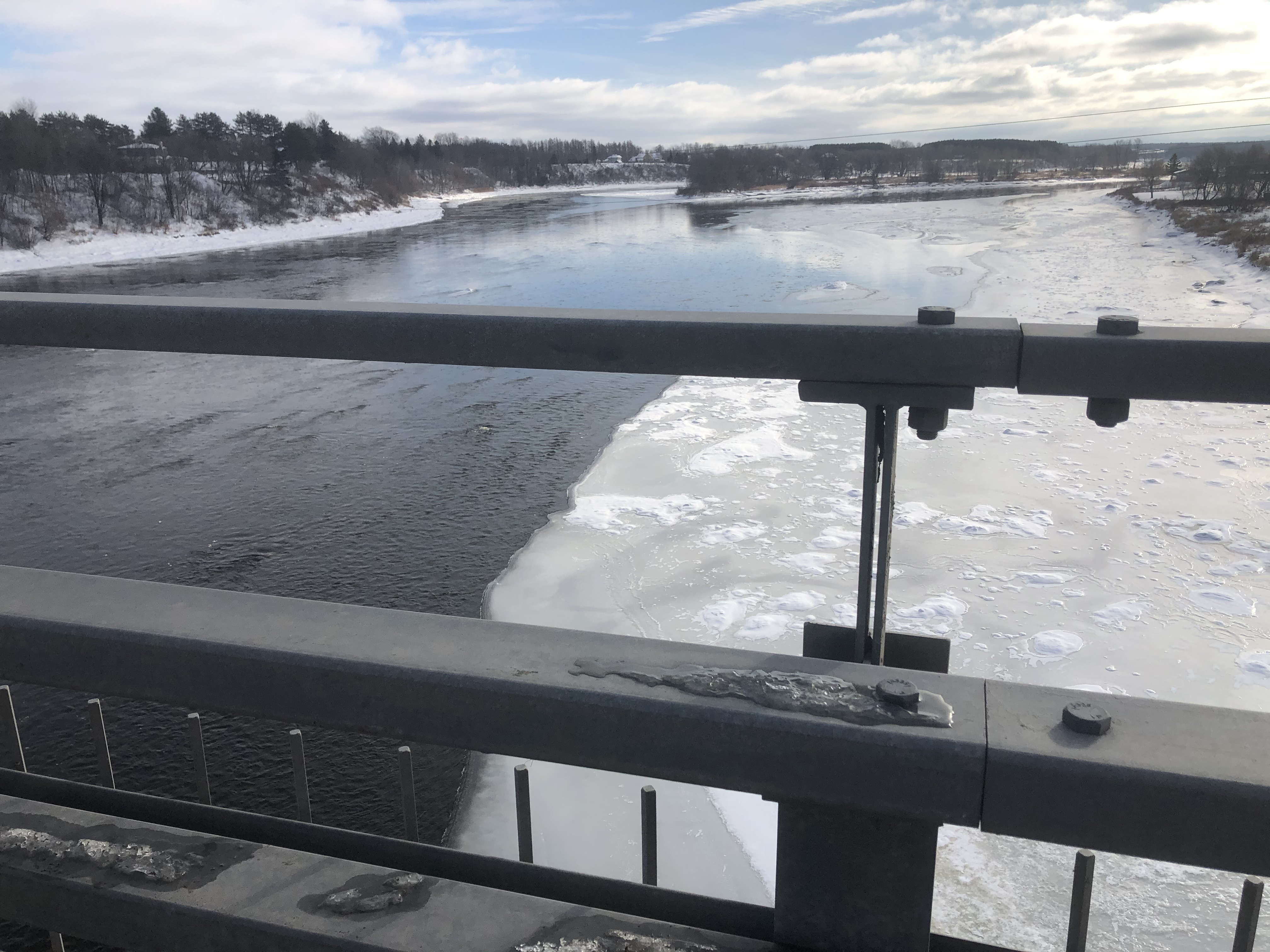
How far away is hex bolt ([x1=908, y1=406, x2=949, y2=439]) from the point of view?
4.12ft

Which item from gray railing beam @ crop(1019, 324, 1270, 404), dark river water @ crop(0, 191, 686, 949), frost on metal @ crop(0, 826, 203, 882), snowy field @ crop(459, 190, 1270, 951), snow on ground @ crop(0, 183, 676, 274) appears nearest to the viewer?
gray railing beam @ crop(1019, 324, 1270, 404)

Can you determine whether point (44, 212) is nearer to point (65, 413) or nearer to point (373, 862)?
point (65, 413)

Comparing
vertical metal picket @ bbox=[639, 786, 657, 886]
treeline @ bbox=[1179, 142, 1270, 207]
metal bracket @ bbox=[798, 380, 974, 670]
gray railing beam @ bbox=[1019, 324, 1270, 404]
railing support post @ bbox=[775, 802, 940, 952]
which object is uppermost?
treeline @ bbox=[1179, 142, 1270, 207]

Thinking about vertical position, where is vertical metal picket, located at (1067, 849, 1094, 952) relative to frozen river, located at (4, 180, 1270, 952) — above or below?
above

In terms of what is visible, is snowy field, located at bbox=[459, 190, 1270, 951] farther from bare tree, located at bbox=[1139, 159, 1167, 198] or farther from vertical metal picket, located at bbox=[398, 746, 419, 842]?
bare tree, located at bbox=[1139, 159, 1167, 198]

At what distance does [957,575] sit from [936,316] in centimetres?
506

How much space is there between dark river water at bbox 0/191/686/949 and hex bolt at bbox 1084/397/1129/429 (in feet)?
11.4

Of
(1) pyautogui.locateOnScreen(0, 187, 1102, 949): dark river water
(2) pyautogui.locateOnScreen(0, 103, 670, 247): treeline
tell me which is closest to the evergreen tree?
(2) pyautogui.locateOnScreen(0, 103, 670, 247): treeline

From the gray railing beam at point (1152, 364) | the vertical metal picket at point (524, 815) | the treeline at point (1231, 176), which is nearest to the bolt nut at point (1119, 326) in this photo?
the gray railing beam at point (1152, 364)

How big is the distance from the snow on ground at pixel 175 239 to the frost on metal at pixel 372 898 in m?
36.1

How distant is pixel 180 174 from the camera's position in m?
54.2

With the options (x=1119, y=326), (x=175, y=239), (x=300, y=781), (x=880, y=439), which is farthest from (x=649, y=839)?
(x=175, y=239)

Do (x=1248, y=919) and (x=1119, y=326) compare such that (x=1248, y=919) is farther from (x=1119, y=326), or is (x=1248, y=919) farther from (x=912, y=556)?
(x=912, y=556)

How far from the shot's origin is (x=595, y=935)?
138 cm
